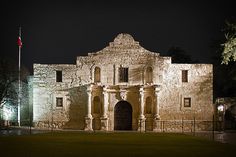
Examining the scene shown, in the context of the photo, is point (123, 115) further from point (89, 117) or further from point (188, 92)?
→ point (188, 92)

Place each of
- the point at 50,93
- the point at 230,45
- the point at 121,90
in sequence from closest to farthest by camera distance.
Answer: the point at 230,45, the point at 121,90, the point at 50,93

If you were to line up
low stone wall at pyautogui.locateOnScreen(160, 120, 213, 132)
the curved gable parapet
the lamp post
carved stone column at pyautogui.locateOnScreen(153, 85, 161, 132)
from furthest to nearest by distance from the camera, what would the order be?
1. the lamp post
2. the curved gable parapet
3. low stone wall at pyautogui.locateOnScreen(160, 120, 213, 132)
4. carved stone column at pyautogui.locateOnScreen(153, 85, 161, 132)

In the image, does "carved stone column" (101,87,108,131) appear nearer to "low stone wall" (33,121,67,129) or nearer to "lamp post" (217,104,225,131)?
"low stone wall" (33,121,67,129)

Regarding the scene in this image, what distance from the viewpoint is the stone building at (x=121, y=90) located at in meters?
45.2

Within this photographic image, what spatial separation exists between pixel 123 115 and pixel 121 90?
8.46 feet

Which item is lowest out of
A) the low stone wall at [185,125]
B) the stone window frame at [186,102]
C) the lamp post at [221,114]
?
the low stone wall at [185,125]

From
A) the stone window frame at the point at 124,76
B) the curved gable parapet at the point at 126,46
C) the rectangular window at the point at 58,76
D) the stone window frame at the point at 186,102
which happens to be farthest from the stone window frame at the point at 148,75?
the rectangular window at the point at 58,76

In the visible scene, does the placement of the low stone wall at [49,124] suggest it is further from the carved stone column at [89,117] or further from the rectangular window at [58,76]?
the rectangular window at [58,76]

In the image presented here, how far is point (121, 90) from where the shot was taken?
45188mm

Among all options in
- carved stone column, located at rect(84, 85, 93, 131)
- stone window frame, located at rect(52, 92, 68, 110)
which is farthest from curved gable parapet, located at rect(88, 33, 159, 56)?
stone window frame, located at rect(52, 92, 68, 110)

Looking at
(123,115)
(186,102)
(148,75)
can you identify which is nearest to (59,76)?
(123,115)

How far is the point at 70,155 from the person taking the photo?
18.6 metres

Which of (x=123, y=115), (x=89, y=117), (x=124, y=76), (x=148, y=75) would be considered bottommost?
(x=89, y=117)

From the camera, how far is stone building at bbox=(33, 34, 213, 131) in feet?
148
